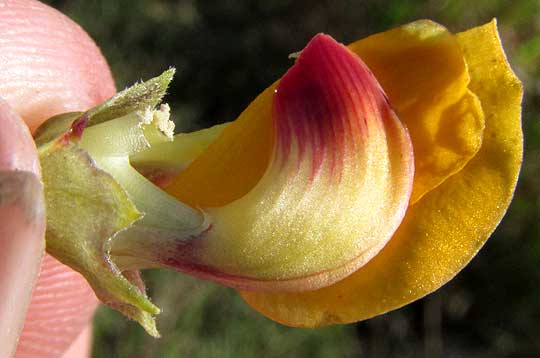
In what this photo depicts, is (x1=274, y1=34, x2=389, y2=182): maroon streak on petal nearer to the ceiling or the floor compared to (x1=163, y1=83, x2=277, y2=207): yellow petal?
nearer to the ceiling

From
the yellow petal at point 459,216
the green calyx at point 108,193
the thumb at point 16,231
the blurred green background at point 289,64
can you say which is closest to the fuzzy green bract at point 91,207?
the green calyx at point 108,193

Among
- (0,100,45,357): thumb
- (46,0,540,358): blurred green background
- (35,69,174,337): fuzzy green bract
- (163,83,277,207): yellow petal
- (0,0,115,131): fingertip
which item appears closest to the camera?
(0,100,45,357): thumb

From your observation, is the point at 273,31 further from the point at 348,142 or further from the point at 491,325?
the point at 348,142

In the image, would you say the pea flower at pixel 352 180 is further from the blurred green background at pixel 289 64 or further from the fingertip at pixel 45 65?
the blurred green background at pixel 289 64

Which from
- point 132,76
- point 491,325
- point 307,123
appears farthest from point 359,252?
point 491,325

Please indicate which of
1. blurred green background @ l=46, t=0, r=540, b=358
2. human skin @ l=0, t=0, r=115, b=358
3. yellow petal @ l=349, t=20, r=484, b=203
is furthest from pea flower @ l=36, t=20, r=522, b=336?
blurred green background @ l=46, t=0, r=540, b=358

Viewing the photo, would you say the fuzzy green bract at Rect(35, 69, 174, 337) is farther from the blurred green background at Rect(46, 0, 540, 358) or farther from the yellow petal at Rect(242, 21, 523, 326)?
the blurred green background at Rect(46, 0, 540, 358)

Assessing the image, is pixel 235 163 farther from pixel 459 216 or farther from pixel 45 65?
pixel 45 65
